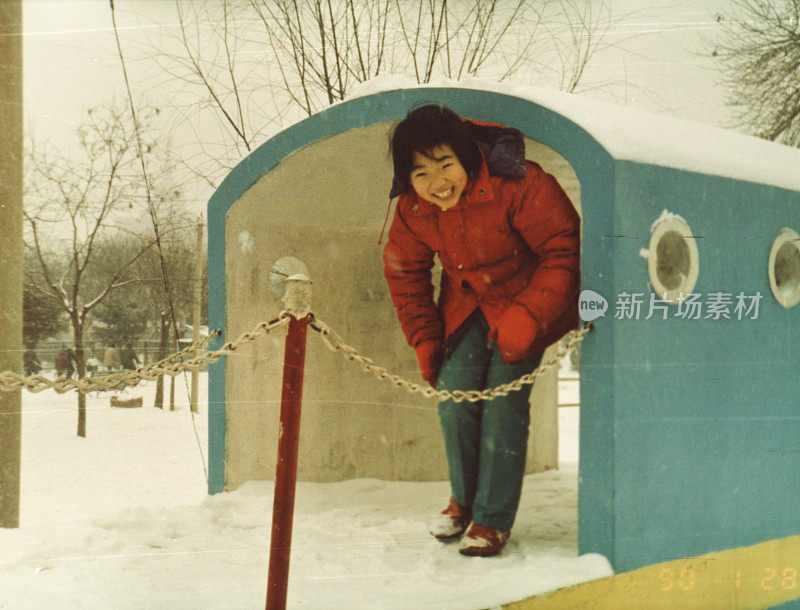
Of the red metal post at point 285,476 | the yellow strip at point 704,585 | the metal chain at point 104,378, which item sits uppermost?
the metal chain at point 104,378

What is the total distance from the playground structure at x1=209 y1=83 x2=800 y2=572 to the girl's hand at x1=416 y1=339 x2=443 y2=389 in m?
0.76

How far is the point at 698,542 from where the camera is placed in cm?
270

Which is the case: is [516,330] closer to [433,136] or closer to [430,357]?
[430,357]

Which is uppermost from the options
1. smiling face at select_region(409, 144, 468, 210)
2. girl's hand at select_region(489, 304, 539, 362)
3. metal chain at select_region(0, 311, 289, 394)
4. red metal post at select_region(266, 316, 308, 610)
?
smiling face at select_region(409, 144, 468, 210)

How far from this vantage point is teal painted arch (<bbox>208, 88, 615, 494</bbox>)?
7.98 ft

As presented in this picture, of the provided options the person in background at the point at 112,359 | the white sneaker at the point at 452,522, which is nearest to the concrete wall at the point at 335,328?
the person in background at the point at 112,359

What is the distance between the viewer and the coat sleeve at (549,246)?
262cm

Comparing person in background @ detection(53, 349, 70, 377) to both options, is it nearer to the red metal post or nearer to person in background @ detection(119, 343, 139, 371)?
person in background @ detection(119, 343, 139, 371)

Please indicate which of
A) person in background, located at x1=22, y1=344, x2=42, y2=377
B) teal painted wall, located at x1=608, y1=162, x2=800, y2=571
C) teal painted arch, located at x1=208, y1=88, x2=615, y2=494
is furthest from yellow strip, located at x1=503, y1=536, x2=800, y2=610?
person in background, located at x1=22, y1=344, x2=42, y2=377

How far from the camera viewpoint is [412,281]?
3.05m

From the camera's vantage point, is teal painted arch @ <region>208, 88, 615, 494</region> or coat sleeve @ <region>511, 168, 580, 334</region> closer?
teal painted arch @ <region>208, 88, 615, 494</region>

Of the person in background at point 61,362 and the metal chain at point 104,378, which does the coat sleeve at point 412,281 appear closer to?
the metal chain at point 104,378

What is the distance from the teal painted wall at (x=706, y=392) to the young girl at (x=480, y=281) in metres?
0.33

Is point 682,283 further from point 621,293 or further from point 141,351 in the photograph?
point 141,351
